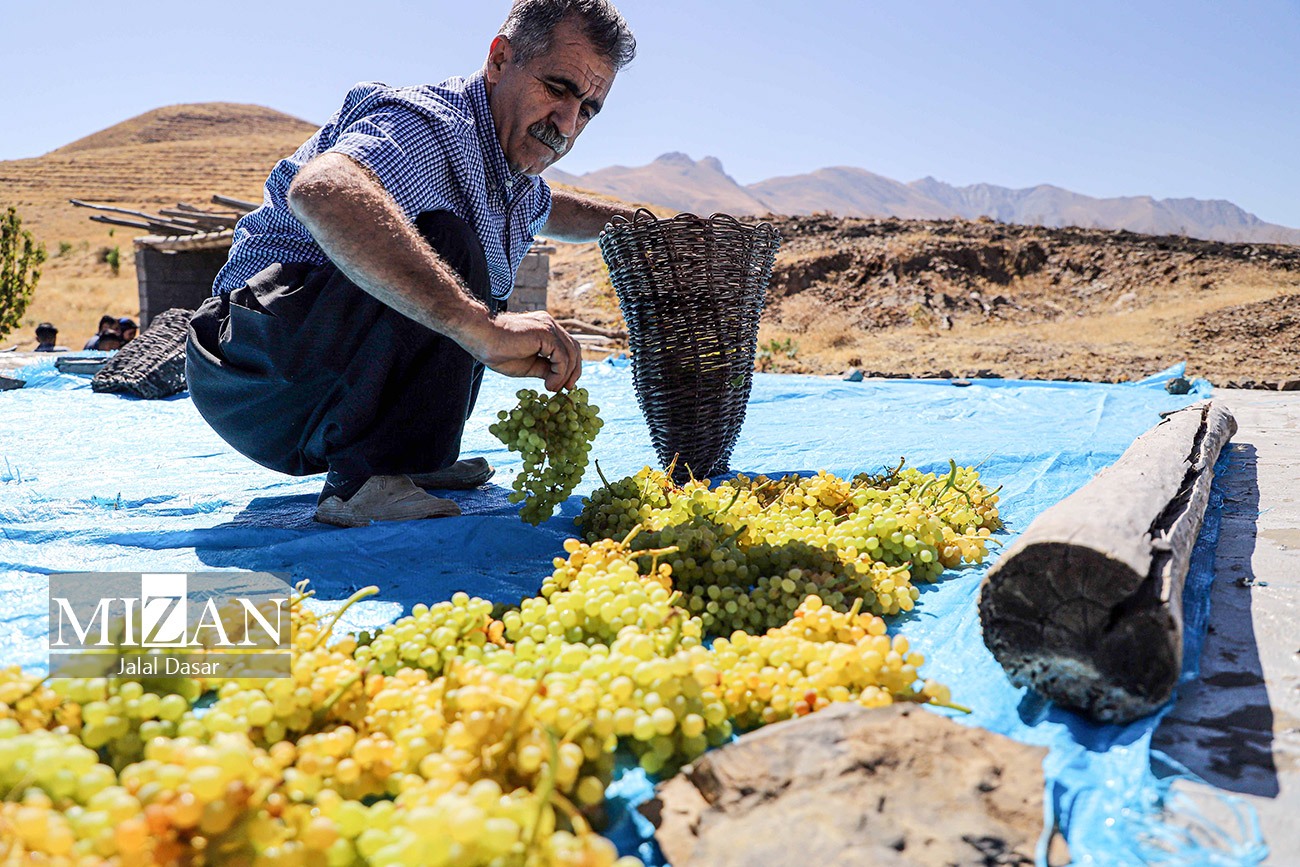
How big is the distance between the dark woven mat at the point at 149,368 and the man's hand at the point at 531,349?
3287 mm

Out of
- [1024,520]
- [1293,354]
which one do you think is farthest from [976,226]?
[1024,520]

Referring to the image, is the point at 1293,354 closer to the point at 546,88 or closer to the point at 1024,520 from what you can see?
the point at 1024,520

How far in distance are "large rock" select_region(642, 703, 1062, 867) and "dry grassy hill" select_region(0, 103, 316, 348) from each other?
57.5 feet

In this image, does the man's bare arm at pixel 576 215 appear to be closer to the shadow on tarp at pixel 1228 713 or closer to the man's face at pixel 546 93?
the man's face at pixel 546 93

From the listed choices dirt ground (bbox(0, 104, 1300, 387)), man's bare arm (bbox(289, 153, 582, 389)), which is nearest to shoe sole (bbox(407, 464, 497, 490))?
man's bare arm (bbox(289, 153, 582, 389))

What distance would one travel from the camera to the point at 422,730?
1.09m

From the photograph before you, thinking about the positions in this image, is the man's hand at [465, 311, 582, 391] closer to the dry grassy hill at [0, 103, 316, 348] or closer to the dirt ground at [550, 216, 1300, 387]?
the dirt ground at [550, 216, 1300, 387]

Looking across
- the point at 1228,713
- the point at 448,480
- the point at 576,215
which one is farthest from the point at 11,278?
the point at 1228,713

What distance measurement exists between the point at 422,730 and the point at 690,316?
188 cm

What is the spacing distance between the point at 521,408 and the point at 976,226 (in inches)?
726

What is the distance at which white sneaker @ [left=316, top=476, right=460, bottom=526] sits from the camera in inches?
92.1

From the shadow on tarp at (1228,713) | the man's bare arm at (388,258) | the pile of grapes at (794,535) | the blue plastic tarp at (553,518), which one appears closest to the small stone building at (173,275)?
the blue plastic tarp at (553,518)

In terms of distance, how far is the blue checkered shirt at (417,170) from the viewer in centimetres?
219

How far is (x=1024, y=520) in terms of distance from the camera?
2.59 meters
